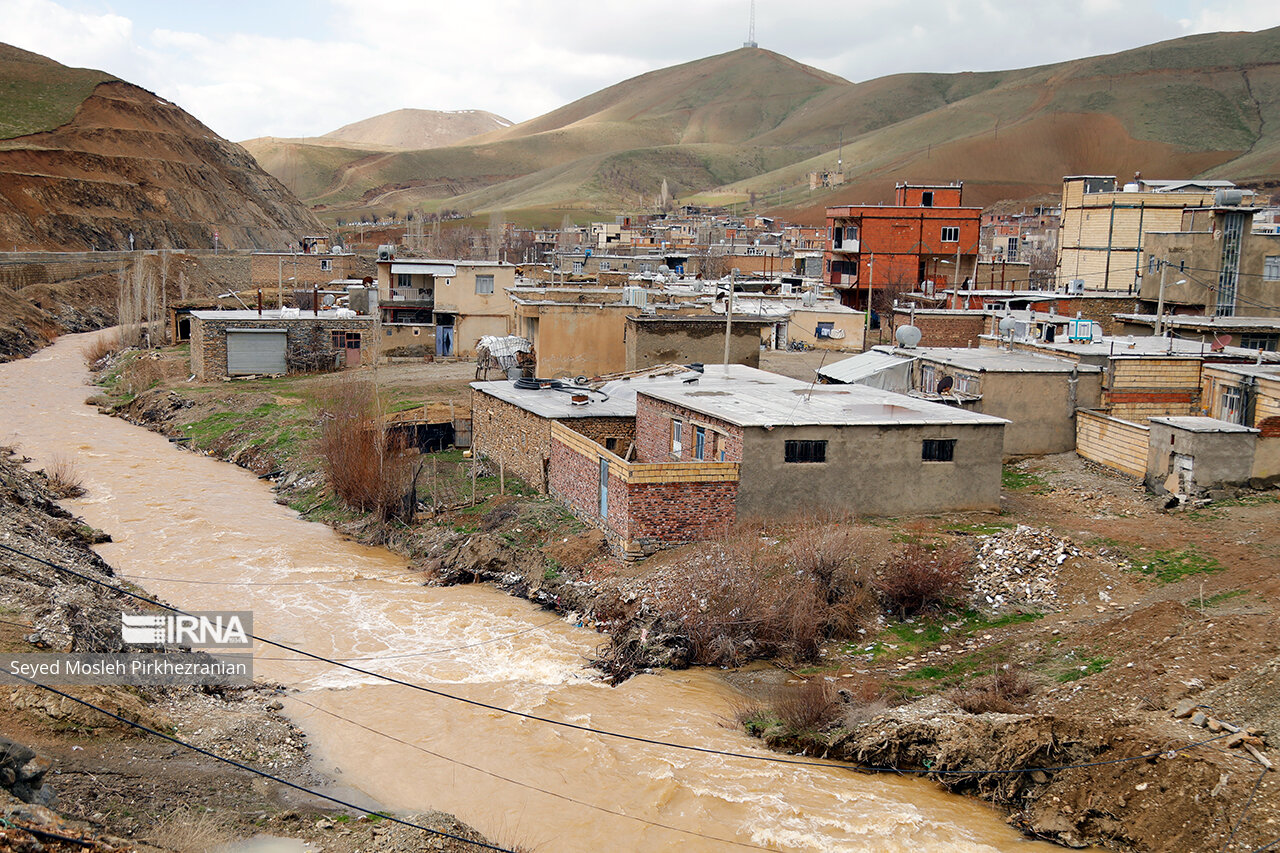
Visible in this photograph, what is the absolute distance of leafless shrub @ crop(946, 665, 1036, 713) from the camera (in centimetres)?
1388

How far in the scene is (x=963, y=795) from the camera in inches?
512

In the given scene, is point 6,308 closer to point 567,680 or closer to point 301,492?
point 301,492

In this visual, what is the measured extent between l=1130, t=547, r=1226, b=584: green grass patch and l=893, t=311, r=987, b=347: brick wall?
19662 mm

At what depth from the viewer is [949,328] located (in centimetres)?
3678

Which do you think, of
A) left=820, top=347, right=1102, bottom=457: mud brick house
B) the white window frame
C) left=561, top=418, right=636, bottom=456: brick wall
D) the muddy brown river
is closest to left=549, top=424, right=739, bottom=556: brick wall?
the muddy brown river

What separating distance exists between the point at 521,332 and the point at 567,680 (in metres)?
21.0

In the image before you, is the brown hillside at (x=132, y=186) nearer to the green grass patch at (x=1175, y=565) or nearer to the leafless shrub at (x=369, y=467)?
the leafless shrub at (x=369, y=467)

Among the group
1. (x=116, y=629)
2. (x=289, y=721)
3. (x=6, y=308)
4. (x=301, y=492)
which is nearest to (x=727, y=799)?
Result: (x=289, y=721)

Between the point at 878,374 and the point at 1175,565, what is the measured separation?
35.7ft

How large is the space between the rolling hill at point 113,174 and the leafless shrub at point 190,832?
2881 inches

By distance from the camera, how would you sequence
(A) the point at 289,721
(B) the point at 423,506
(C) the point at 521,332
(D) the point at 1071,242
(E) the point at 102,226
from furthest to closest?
(E) the point at 102,226 < (D) the point at 1071,242 < (C) the point at 521,332 < (B) the point at 423,506 < (A) the point at 289,721

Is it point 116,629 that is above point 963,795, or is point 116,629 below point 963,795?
above

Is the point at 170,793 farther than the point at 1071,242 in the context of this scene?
No

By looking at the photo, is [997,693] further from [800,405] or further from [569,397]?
[569,397]
